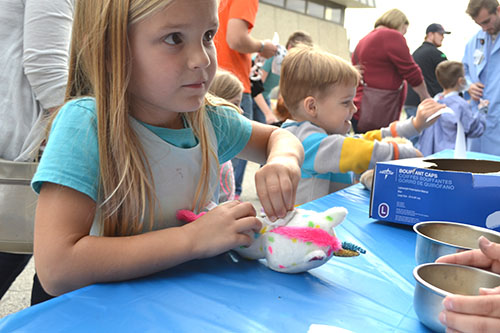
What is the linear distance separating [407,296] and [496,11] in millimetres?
3375

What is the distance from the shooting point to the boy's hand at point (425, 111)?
6.38 ft

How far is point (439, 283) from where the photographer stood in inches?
22.5

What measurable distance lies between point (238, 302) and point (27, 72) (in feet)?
2.93

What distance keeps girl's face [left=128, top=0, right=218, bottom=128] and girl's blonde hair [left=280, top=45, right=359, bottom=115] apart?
1057mm

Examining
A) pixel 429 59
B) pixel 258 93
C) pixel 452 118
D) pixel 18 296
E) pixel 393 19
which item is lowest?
pixel 18 296

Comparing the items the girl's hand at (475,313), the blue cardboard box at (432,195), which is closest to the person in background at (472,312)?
the girl's hand at (475,313)

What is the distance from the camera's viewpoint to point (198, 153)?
2.88 ft

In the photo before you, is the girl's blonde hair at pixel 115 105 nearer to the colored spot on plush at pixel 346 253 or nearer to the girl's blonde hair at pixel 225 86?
the colored spot on plush at pixel 346 253

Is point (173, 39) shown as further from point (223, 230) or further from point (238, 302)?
point (238, 302)

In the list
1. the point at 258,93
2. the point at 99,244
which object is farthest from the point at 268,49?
the point at 99,244

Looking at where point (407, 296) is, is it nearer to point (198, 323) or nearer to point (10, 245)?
point (198, 323)

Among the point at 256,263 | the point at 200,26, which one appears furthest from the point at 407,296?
the point at 200,26

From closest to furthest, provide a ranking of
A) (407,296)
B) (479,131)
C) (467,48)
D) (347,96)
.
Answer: (407,296) → (347,96) → (479,131) → (467,48)

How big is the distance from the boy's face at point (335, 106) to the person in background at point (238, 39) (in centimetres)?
50
